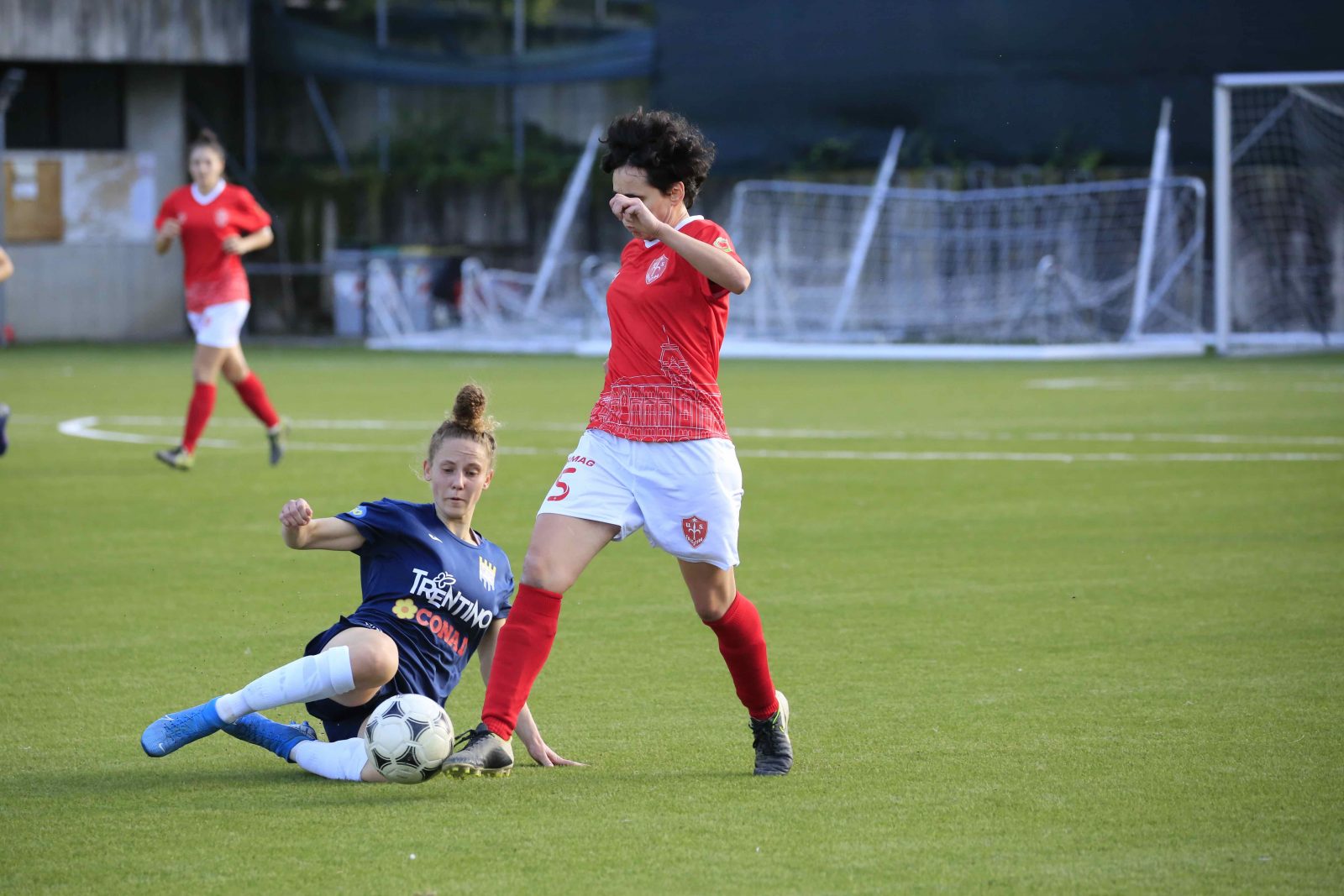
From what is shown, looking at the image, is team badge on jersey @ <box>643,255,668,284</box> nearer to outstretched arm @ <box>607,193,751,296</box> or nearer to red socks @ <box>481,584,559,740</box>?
outstretched arm @ <box>607,193,751,296</box>

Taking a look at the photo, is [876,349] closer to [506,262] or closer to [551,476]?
[506,262]

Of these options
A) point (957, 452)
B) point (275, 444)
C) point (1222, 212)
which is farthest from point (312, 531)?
point (1222, 212)

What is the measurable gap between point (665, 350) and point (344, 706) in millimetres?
1309

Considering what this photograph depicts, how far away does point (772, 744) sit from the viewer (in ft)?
15.1

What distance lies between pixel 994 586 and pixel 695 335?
3.12 meters

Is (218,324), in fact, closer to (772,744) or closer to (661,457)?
(661,457)

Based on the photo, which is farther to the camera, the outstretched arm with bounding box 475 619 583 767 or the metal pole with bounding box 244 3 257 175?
the metal pole with bounding box 244 3 257 175

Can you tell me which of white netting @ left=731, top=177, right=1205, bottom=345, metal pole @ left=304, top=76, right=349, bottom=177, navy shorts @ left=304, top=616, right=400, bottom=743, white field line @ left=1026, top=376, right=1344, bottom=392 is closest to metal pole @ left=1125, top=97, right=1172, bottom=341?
white netting @ left=731, top=177, right=1205, bottom=345

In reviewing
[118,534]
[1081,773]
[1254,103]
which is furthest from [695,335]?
[1254,103]

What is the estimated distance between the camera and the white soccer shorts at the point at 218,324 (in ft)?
40.9

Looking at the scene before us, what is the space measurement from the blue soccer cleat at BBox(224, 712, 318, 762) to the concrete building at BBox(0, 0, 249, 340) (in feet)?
91.2

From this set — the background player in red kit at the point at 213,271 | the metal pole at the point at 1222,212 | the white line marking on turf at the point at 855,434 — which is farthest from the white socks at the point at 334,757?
the metal pole at the point at 1222,212

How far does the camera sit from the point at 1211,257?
89.8 ft

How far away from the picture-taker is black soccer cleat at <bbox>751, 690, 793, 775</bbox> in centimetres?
458
